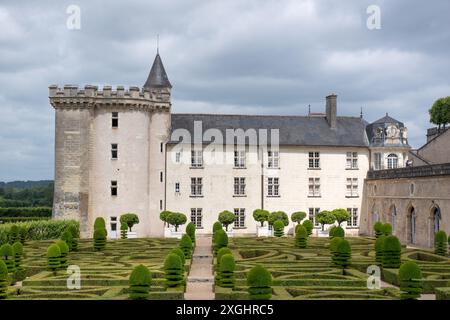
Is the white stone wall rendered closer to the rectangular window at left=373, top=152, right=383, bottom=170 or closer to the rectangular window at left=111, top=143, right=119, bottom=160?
the rectangular window at left=373, top=152, right=383, bottom=170

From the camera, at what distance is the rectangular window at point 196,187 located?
48.2 meters

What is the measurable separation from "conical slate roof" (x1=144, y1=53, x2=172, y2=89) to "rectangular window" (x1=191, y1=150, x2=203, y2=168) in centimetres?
624

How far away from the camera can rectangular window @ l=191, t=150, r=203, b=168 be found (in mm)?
48125

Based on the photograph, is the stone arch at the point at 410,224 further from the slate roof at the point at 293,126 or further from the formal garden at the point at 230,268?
the slate roof at the point at 293,126

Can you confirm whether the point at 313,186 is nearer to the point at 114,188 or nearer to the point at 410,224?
the point at 410,224

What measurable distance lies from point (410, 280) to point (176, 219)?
1076 inches

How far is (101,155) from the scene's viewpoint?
149 feet

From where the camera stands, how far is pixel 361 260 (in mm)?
29594

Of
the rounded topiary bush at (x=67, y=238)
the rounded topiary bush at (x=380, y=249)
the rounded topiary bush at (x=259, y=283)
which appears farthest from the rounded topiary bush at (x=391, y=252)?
the rounded topiary bush at (x=67, y=238)

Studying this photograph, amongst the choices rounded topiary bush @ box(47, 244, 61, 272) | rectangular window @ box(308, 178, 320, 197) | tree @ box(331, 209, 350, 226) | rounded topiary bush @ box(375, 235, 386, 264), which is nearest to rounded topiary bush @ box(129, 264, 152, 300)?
rounded topiary bush @ box(47, 244, 61, 272)

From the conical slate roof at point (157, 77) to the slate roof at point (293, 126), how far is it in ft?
8.85

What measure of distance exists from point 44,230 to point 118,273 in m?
18.9

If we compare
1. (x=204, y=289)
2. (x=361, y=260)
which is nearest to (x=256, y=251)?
(x=361, y=260)
